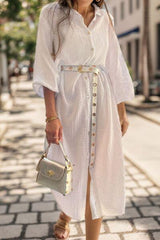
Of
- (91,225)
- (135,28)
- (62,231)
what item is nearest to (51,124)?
(91,225)

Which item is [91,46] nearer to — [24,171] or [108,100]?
[108,100]

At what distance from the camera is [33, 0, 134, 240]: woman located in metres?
2.19

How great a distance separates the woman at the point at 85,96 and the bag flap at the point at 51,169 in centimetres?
13

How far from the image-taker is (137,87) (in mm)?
16719

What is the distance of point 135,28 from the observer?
77.3 feet

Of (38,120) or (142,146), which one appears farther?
(38,120)

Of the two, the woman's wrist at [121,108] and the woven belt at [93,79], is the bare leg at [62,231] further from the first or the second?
the woman's wrist at [121,108]

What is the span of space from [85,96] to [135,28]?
22.5 meters

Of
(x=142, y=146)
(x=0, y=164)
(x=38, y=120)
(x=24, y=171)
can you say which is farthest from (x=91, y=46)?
(x=38, y=120)

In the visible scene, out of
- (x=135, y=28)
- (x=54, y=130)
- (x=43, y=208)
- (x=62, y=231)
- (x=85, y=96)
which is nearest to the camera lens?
(x=54, y=130)

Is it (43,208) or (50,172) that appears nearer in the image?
(50,172)

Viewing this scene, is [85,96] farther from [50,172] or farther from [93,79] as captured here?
[50,172]

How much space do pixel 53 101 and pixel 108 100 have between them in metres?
0.38

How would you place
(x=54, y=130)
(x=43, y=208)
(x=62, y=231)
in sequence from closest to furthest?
(x=54, y=130) → (x=62, y=231) → (x=43, y=208)
